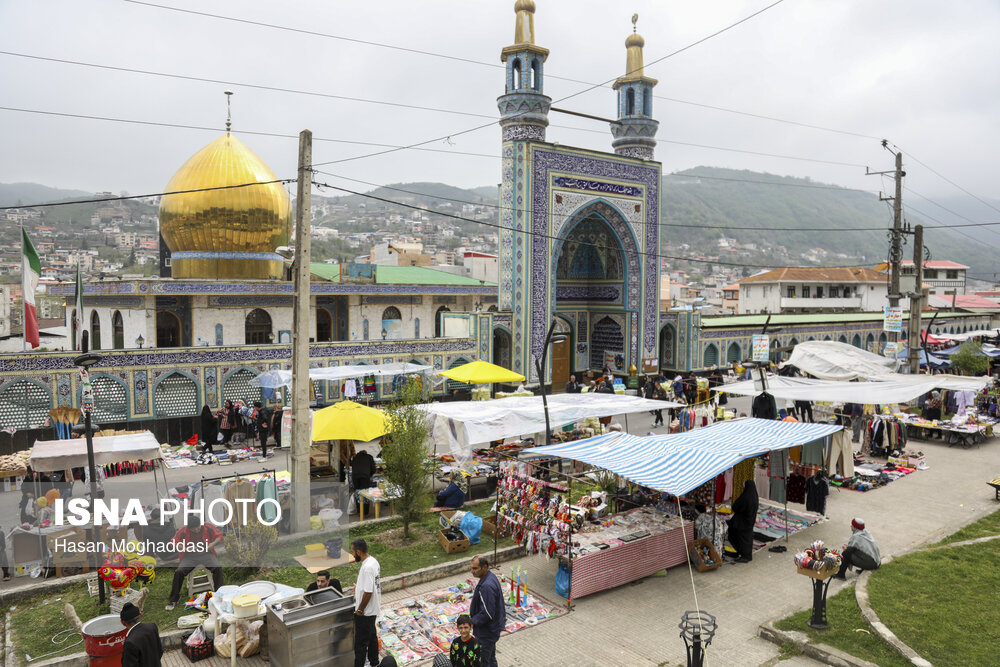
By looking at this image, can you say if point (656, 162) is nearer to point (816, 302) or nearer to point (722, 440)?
point (722, 440)

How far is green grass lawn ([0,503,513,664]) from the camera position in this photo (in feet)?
24.7

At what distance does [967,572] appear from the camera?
29.7ft

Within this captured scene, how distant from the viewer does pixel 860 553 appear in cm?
905

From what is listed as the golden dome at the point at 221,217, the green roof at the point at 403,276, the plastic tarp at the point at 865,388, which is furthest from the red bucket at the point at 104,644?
the green roof at the point at 403,276

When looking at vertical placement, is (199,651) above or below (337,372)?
below

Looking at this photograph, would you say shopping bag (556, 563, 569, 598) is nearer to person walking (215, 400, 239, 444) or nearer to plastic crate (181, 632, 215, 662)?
plastic crate (181, 632, 215, 662)

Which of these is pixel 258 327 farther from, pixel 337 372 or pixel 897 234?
pixel 897 234

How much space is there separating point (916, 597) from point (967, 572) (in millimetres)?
1464

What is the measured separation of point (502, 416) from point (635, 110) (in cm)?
2084

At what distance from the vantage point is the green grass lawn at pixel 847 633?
22.5 ft

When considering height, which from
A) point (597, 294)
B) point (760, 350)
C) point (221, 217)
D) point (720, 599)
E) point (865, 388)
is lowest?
point (720, 599)

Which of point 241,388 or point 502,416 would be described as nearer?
point 502,416

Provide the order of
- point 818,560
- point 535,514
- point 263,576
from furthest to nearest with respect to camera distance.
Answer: point 535,514
point 263,576
point 818,560

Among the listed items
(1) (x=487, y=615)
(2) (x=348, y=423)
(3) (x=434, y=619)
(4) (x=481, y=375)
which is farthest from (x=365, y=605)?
(4) (x=481, y=375)
